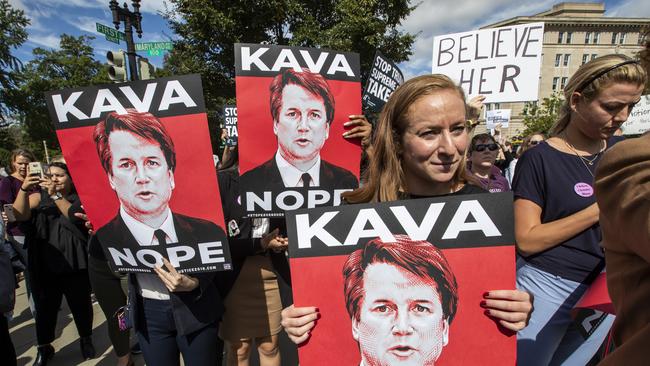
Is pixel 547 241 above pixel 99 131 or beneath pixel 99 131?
beneath

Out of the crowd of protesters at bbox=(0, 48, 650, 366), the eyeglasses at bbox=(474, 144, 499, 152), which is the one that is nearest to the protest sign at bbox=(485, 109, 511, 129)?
the eyeglasses at bbox=(474, 144, 499, 152)

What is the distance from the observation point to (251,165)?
2.10m

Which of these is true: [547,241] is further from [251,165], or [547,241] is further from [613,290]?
[251,165]

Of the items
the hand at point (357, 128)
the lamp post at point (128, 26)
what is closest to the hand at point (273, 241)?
the hand at point (357, 128)

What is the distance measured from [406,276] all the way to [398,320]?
0.15 metres

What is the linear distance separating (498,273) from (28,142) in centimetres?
4885

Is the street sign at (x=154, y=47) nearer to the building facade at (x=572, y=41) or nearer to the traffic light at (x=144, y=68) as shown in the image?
the traffic light at (x=144, y=68)

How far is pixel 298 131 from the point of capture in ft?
6.84

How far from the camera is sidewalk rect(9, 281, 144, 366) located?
3.55 metres

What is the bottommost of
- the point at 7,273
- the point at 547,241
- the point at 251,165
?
the point at 7,273

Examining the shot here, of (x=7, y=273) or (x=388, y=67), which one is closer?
(x=7, y=273)

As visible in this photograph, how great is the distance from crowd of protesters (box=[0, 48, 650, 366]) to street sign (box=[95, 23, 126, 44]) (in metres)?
5.87

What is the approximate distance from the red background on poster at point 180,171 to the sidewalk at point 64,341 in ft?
8.83

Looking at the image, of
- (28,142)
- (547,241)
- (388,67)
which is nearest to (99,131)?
(547,241)
